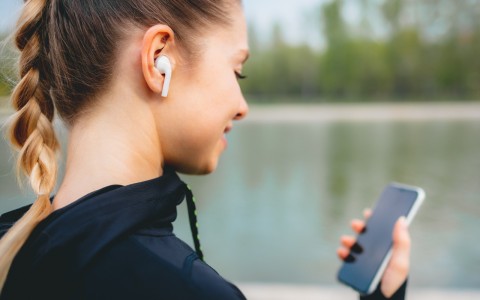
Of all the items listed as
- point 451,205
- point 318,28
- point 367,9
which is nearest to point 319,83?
point 318,28

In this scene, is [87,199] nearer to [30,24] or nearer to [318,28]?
[30,24]

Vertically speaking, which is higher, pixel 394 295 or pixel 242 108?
pixel 242 108

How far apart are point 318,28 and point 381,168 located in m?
36.2

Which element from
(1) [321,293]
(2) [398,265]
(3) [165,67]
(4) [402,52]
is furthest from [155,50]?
(4) [402,52]

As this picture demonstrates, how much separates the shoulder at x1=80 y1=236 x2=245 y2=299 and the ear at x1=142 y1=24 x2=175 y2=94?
23cm

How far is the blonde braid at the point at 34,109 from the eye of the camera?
82 centimetres

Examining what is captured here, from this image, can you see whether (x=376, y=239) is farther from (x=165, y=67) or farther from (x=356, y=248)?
(x=165, y=67)

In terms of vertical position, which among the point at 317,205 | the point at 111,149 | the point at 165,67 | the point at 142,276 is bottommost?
the point at 317,205

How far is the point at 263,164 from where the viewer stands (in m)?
10.4

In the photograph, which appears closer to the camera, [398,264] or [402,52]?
[398,264]

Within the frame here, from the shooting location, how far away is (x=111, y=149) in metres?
0.76

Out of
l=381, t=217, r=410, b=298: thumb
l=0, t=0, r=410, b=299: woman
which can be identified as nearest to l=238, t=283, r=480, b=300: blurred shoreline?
l=381, t=217, r=410, b=298: thumb

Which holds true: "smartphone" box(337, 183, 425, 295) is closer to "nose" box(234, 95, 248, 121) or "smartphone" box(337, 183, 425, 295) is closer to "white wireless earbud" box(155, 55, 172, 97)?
"nose" box(234, 95, 248, 121)

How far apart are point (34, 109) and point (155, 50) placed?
0.78 ft
